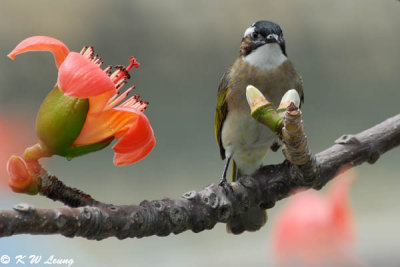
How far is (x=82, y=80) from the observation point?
18.7 inches

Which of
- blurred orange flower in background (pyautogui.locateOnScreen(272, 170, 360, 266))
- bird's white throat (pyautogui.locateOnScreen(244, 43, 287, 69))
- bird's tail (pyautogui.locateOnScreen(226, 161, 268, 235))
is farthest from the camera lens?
bird's white throat (pyautogui.locateOnScreen(244, 43, 287, 69))

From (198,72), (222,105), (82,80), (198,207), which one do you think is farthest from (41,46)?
(198,72)

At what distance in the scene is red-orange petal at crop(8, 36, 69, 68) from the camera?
48 centimetres

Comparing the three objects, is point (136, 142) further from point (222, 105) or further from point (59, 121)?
point (222, 105)

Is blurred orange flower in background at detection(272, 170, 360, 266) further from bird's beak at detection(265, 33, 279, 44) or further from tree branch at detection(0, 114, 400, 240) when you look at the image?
bird's beak at detection(265, 33, 279, 44)

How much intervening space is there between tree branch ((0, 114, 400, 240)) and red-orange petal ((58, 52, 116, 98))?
8cm

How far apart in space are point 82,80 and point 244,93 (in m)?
0.71

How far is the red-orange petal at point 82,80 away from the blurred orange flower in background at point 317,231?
0.75 feet

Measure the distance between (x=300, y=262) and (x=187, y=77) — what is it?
1.49 meters

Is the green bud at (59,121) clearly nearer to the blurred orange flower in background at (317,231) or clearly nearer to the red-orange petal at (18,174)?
the red-orange petal at (18,174)

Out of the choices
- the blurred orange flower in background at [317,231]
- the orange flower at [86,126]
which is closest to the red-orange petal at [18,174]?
the orange flower at [86,126]

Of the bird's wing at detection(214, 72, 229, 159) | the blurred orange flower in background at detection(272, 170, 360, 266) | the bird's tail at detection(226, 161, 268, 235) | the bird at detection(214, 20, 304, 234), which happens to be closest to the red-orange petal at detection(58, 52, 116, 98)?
the blurred orange flower in background at detection(272, 170, 360, 266)

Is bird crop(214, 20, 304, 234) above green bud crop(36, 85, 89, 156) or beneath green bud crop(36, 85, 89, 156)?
above

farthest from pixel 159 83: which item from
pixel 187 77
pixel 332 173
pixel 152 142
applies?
pixel 152 142
